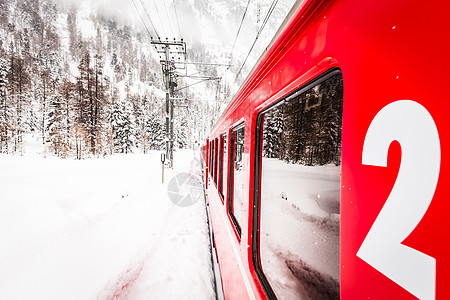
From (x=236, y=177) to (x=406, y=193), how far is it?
2019 mm

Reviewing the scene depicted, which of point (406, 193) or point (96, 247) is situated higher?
point (406, 193)

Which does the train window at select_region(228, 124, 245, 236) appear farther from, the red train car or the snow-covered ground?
the snow-covered ground

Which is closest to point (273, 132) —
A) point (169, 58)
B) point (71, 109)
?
point (169, 58)

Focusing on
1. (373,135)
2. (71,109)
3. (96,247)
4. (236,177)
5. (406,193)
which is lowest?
(96,247)

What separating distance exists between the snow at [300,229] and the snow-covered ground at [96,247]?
2.12 meters

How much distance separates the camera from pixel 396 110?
1.46ft

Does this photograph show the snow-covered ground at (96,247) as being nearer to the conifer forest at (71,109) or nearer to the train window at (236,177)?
the train window at (236,177)

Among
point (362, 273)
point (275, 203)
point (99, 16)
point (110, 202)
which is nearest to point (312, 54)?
point (362, 273)

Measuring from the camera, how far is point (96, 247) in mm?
3977

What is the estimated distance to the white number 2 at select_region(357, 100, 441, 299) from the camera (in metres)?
Result: 0.38

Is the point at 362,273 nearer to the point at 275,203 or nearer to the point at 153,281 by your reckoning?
the point at 275,203

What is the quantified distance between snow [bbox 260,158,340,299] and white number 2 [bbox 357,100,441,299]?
26.1 inches

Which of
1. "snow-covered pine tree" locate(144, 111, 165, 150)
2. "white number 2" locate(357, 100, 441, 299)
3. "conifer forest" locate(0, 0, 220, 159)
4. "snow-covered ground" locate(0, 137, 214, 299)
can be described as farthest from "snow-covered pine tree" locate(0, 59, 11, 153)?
"white number 2" locate(357, 100, 441, 299)

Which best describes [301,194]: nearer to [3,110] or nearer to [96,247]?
[96,247]
